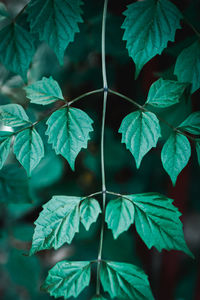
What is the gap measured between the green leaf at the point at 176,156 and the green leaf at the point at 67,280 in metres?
0.23

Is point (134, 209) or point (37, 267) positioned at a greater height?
point (134, 209)

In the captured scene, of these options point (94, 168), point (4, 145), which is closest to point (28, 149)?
point (4, 145)

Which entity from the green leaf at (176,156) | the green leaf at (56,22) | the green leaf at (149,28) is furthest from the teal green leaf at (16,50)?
the green leaf at (176,156)

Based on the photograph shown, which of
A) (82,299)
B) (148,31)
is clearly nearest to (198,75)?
(148,31)

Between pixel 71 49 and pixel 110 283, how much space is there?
2.01 ft

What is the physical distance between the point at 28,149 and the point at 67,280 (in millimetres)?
241

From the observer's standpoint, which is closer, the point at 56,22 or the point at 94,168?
the point at 56,22

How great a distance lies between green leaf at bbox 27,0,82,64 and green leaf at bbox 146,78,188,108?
0.18 meters

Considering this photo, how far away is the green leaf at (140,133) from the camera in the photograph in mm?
471

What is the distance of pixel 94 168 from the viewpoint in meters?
1.07

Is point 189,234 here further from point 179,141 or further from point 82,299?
point 179,141

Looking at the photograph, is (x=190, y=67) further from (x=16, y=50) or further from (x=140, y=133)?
(x=16, y=50)

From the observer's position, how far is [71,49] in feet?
2.60

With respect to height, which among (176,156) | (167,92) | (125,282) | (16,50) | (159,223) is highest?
(16,50)
